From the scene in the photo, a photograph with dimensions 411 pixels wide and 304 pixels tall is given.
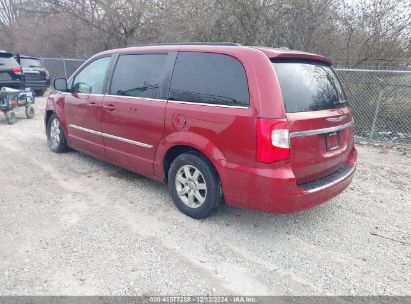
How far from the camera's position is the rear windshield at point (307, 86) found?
114 inches

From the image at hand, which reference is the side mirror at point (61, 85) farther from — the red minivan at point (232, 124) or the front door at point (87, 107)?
the red minivan at point (232, 124)

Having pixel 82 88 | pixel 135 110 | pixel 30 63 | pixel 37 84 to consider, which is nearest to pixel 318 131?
pixel 135 110

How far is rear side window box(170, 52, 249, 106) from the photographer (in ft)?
9.55

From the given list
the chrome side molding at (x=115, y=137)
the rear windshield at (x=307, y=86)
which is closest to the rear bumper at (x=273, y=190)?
the rear windshield at (x=307, y=86)

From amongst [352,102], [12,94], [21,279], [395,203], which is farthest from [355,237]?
[12,94]

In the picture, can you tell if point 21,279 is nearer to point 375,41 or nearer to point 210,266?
point 210,266

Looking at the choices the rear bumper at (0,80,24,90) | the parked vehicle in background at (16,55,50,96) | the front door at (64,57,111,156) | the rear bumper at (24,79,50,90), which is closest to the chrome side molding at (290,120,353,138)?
the front door at (64,57,111,156)

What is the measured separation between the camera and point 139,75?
3883 mm

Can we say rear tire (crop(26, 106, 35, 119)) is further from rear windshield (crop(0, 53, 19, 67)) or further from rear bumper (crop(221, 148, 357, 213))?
Answer: rear bumper (crop(221, 148, 357, 213))

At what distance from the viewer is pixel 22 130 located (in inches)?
296

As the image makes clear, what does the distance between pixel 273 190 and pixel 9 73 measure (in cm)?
906

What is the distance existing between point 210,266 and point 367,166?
12.9 ft

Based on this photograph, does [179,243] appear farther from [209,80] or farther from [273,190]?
[209,80]

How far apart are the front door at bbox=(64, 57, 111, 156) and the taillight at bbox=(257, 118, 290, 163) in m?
2.58
